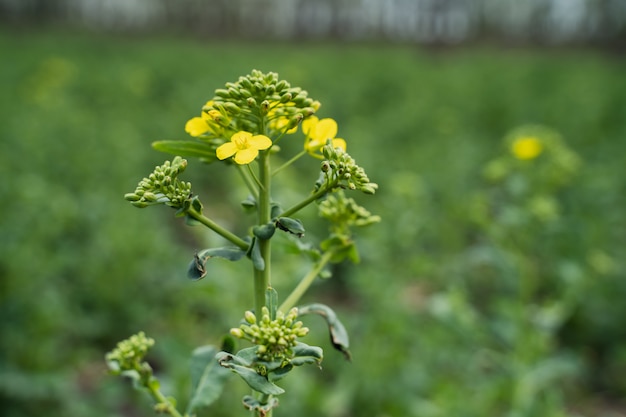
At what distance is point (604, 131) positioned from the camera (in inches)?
344

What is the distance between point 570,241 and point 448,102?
7.49 metres

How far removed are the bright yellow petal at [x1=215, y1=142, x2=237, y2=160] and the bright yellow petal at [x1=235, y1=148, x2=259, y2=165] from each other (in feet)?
0.04

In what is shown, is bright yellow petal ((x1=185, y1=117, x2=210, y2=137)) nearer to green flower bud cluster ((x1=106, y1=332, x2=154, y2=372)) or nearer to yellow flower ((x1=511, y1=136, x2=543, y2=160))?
green flower bud cluster ((x1=106, y1=332, x2=154, y2=372))

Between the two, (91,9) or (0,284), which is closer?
(0,284)

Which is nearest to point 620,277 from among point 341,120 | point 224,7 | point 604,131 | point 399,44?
point 604,131

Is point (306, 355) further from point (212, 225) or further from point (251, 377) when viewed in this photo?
point (212, 225)

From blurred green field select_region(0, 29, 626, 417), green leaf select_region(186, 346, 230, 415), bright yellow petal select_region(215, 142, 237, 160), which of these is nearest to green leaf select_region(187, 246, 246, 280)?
bright yellow petal select_region(215, 142, 237, 160)

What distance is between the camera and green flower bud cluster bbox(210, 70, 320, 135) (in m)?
1.15

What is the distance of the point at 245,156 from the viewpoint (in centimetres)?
105

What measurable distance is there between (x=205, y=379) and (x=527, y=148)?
2.37 m

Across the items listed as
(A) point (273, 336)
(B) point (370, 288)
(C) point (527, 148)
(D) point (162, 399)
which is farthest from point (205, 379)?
(C) point (527, 148)

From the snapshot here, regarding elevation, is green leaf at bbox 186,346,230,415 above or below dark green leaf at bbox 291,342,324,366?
below

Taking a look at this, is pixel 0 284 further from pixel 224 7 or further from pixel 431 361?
pixel 224 7

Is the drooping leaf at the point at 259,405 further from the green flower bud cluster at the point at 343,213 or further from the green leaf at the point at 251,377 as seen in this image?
the green flower bud cluster at the point at 343,213
